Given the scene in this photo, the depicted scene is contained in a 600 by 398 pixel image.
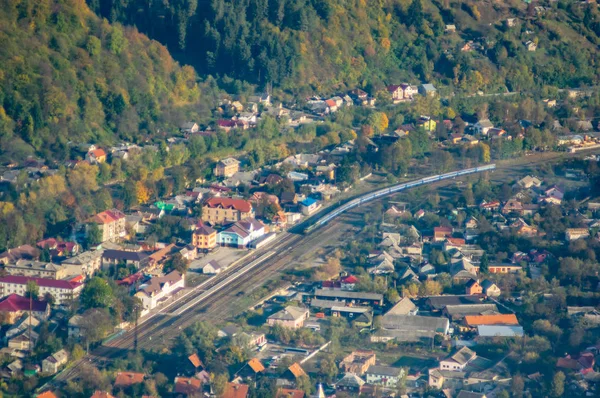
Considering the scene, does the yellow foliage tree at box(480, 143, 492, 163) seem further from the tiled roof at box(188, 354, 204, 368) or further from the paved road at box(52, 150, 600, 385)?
the tiled roof at box(188, 354, 204, 368)

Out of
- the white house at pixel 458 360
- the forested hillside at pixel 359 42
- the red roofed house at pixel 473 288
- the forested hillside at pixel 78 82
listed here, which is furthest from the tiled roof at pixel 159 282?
the forested hillside at pixel 359 42

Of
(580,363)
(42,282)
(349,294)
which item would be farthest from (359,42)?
(580,363)

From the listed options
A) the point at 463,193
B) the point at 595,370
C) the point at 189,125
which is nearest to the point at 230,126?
the point at 189,125

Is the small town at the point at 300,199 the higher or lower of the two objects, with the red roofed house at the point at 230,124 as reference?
higher

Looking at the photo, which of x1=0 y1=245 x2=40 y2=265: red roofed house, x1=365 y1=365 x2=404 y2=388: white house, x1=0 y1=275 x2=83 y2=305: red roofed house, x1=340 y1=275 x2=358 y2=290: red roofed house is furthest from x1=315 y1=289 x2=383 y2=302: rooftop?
x1=0 y1=245 x2=40 y2=265: red roofed house

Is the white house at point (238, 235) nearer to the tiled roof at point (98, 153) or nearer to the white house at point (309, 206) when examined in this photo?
the white house at point (309, 206)

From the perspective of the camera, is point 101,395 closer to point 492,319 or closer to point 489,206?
point 492,319
